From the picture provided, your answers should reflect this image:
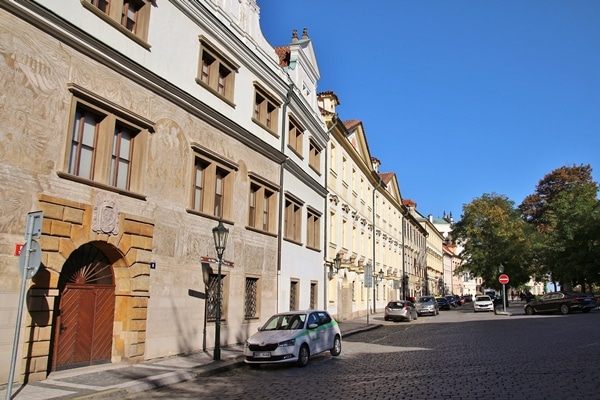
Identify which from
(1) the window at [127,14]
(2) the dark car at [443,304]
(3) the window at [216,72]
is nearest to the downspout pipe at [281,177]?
(3) the window at [216,72]

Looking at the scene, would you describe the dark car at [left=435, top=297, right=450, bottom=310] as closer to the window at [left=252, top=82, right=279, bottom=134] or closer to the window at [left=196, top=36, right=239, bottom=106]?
the window at [left=252, top=82, right=279, bottom=134]

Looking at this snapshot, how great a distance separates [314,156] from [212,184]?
12.3 meters

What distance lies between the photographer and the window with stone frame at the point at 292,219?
77.4 ft

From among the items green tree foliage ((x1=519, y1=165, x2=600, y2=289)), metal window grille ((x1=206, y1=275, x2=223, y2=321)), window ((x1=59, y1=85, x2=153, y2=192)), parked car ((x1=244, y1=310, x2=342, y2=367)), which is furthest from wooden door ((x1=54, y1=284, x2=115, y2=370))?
green tree foliage ((x1=519, y1=165, x2=600, y2=289))

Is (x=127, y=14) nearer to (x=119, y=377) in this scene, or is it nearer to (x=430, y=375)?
(x=119, y=377)

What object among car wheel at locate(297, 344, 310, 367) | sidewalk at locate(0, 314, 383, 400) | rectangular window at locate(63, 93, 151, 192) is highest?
rectangular window at locate(63, 93, 151, 192)

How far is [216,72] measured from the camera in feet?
58.6

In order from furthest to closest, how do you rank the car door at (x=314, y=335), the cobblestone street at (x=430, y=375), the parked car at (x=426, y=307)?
the parked car at (x=426, y=307)
the car door at (x=314, y=335)
the cobblestone street at (x=430, y=375)

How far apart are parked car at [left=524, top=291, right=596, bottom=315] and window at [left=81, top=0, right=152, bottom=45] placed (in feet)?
110

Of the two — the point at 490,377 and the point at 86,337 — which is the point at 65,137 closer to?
the point at 86,337

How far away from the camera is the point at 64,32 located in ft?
38.2

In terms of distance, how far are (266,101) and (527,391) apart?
15524mm

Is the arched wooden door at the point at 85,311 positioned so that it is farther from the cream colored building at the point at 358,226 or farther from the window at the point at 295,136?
the cream colored building at the point at 358,226

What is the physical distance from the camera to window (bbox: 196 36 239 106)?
671 inches
